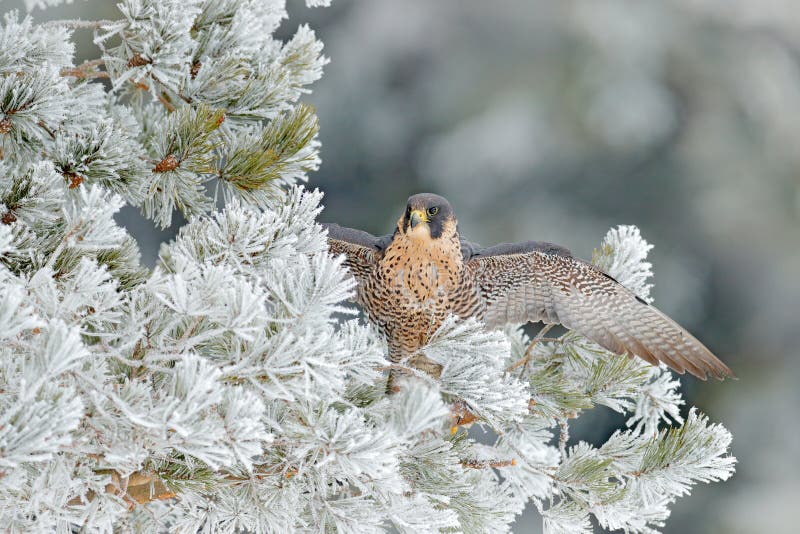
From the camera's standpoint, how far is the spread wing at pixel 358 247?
61.9 inches

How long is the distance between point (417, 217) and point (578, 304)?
36cm

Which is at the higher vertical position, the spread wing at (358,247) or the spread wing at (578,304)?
the spread wing at (578,304)

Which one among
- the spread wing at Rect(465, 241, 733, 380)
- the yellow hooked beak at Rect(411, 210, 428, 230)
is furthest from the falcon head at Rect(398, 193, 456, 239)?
the spread wing at Rect(465, 241, 733, 380)

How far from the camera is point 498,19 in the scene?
4.75 m

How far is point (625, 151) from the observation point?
449cm

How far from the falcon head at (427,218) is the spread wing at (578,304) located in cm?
14

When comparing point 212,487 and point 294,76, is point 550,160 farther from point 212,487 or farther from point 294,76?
point 212,487

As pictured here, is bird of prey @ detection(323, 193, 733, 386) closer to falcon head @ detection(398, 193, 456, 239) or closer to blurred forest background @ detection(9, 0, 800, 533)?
falcon head @ detection(398, 193, 456, 239)

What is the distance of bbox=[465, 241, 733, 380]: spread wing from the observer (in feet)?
4.70

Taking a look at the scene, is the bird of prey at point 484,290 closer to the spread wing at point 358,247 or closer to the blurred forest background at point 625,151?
the spread wing at point 358,247

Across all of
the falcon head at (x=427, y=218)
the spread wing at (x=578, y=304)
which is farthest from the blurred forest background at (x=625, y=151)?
the falcon head at (x=427, y=218)

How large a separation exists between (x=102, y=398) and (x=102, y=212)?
0.16 meters

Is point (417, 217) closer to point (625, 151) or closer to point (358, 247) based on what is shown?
point (358, 247)

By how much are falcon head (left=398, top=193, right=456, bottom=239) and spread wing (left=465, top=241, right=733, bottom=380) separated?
135 mm
